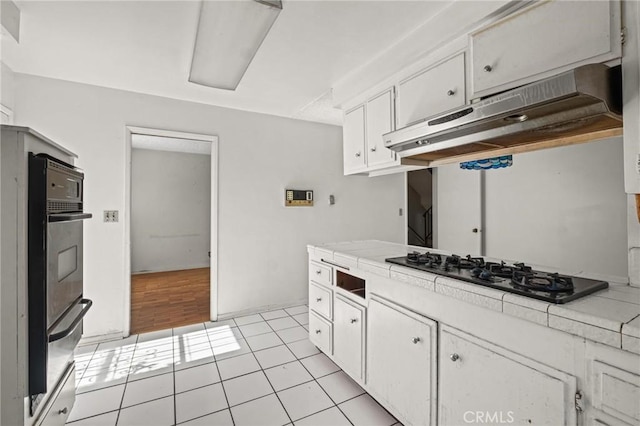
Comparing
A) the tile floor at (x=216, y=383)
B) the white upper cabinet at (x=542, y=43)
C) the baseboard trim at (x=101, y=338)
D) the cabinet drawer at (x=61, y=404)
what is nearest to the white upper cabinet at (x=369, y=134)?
the white upper cabinet at (x=542, y=43)

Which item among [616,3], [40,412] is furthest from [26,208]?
[616,3]

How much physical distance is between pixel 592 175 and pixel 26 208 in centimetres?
401

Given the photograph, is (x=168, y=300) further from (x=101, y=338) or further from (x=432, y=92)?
(x=432, y=92)

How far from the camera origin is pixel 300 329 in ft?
9.75

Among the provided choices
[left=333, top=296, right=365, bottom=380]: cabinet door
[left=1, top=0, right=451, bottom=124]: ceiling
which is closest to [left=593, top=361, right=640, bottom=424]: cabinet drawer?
[left=333, top=296, right=365, bottom=380]: cabinet door

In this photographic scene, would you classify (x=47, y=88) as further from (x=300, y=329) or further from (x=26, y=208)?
(x=300, y=329)

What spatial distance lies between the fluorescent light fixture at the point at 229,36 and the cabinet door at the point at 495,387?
1.99 meters

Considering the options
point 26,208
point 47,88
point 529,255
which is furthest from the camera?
point 529,255

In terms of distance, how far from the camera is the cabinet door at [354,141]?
100 inches

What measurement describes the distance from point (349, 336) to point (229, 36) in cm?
217

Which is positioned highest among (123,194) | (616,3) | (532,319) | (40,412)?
(616,3)

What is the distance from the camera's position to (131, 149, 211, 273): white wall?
18.5 ft

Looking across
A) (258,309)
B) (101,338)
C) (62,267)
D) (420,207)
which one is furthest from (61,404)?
(420,207)

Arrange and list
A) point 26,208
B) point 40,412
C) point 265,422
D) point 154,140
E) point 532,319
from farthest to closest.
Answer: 1. point 154,140
2. point 265,422
3. point 40,412
4. point 26,208
5. point 532,319
